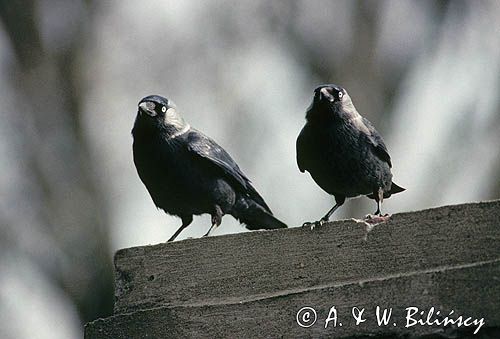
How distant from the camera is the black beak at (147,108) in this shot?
5980 millimetres

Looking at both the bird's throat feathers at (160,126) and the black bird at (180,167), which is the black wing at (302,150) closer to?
the black bird at (180,167)

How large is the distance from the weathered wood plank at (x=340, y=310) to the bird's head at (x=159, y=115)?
5.44 feet

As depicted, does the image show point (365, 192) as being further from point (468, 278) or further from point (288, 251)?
point (468, 278)

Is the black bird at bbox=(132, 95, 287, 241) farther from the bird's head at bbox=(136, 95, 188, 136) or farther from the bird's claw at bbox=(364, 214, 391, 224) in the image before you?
the bird's claw at bbox=(364, 214, 391, 224)

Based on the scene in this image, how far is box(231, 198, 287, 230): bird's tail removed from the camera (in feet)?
20.8

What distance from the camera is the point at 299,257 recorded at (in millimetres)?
4336

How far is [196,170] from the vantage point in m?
5.92

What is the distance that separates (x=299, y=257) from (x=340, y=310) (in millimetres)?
329

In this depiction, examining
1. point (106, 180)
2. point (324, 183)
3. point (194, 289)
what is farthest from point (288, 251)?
point (106, 180)

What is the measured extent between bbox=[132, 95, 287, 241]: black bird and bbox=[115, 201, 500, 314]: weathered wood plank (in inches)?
46.2

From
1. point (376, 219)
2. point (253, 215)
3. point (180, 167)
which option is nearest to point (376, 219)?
point (376, 219)
